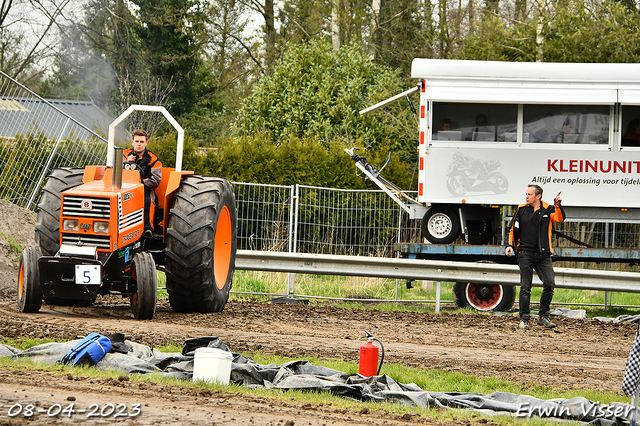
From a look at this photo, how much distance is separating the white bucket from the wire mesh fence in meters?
9.12

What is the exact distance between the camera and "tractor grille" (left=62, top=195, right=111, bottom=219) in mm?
7812

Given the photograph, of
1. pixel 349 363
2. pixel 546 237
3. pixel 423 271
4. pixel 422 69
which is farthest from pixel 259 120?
pixel 349 363

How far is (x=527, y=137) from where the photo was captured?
41.8 feet

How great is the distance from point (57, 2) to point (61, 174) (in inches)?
977

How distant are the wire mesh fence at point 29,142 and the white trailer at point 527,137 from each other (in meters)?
6.63

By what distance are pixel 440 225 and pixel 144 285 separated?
634cm

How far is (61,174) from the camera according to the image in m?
9.04

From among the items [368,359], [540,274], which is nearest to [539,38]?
[540,274]

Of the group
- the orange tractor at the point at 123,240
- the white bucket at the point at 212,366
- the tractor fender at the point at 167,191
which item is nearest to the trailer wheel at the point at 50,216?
the orange tractor at the point at 123,240

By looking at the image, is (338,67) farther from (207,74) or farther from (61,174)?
(207,74)

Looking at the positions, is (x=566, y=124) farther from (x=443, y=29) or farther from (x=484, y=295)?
(x=443, y=29)

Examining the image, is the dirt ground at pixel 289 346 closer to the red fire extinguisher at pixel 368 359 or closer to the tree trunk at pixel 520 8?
the red fire extinguisher at pixel 368 359

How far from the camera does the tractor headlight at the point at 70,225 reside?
788 cm

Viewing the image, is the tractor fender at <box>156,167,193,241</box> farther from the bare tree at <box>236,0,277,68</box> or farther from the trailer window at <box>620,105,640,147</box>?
the bare tree at <box>236,0,277,68</box>
